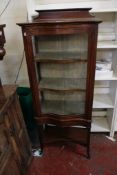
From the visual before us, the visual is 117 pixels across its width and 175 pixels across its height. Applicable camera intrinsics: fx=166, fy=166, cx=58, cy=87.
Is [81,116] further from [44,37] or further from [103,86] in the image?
[44,37]

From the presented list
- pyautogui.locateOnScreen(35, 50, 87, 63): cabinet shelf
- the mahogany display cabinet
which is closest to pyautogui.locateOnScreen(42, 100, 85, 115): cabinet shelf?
the mahogany display cabinet

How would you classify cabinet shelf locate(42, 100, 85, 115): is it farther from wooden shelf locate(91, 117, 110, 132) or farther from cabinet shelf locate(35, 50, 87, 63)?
wooden shelf locate(91, 117, 110, 132)

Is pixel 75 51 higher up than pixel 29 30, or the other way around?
pixel 29 30

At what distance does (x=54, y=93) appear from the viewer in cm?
166

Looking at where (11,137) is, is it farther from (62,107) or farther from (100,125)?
(100,125)

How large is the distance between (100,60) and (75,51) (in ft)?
1.66

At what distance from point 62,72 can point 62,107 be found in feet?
1.24

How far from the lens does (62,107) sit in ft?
5.59

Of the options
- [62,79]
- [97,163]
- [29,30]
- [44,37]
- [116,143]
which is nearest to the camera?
[29,30]

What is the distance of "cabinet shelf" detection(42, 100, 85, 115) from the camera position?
1.65 meters

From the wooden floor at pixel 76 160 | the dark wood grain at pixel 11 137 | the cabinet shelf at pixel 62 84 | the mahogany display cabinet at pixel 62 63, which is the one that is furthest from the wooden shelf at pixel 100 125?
the dark wood grain at pixel 11 137

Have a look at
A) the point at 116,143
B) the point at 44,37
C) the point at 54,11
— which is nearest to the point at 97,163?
the point at 116,143

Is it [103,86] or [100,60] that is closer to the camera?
[100,60]

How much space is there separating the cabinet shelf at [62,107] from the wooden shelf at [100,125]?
59cm
